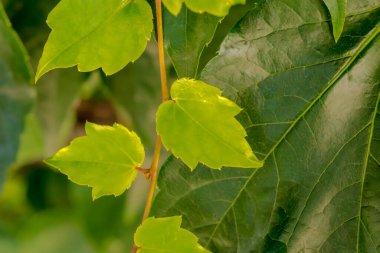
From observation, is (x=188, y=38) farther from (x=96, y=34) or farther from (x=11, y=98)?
(x=11, y=98)

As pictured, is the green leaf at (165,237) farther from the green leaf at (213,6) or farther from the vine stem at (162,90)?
the green leaf at (213,6)

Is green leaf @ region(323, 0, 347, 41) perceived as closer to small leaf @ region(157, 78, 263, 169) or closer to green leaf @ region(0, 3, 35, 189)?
small leaf @ region(157, 78, 263, 169)

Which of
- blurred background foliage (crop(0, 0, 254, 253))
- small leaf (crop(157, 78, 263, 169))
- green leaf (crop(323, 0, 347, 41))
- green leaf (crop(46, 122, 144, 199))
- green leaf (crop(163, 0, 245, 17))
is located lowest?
blurred background foliage (crop(0, 0, 254, 253))

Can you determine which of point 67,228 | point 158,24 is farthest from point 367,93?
point 67,228

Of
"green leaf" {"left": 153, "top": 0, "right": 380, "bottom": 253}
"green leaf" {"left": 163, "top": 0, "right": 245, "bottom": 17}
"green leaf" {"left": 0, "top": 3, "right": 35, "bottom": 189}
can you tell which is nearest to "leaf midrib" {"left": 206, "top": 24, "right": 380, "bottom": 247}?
"green leaf" {"left": 153, "top": 0, "right": 380, "bottom": 253}

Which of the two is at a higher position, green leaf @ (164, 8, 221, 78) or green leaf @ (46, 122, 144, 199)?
green leaf @ (164, 8, 221, 78)

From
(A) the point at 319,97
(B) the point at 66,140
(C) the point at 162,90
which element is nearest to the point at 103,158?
(C) the point at 162,90

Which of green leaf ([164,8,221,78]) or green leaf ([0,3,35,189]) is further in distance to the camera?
green leaf ([0,3,35,189])
